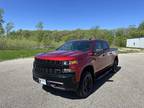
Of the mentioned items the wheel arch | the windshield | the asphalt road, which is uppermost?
the windshield

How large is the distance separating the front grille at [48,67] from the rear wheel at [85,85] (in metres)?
0.81

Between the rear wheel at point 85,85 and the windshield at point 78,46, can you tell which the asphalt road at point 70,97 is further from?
the windshield at point 78,46

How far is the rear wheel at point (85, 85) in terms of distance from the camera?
5.05 m

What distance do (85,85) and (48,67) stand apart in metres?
1.31

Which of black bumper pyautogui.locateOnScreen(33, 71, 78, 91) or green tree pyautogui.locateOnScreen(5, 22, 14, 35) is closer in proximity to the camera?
black bumper pyautogui.locateOnScreen(33, 71, 78, 91)

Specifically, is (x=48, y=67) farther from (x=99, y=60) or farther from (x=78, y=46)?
(x=99, y=60)

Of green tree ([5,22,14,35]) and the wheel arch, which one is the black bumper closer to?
the wheel arch

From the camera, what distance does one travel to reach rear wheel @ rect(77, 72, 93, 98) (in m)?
5.05

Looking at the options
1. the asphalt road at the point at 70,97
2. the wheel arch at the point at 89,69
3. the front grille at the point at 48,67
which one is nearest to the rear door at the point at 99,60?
the wheel arch at the point at 89,69

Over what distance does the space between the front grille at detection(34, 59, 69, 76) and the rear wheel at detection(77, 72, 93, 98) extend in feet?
2.66

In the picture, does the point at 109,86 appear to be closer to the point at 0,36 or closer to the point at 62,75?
the point at 62,75

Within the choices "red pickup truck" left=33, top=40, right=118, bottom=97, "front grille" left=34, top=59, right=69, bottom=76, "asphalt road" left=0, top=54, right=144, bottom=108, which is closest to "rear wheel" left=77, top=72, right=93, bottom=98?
"red pickup truck" left=33, top=40, right=118, bottom=97

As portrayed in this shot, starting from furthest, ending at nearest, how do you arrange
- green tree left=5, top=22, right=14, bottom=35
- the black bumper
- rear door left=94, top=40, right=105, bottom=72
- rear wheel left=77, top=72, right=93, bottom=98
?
green tree left=5, top=22, right=14, bottom=35
rear door left=94, top=40, right=105, bottom=72
rear wheel left=77, top=72, right=93, bottom=98
the black bumper

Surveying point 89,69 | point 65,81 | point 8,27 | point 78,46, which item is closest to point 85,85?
point 89,69
